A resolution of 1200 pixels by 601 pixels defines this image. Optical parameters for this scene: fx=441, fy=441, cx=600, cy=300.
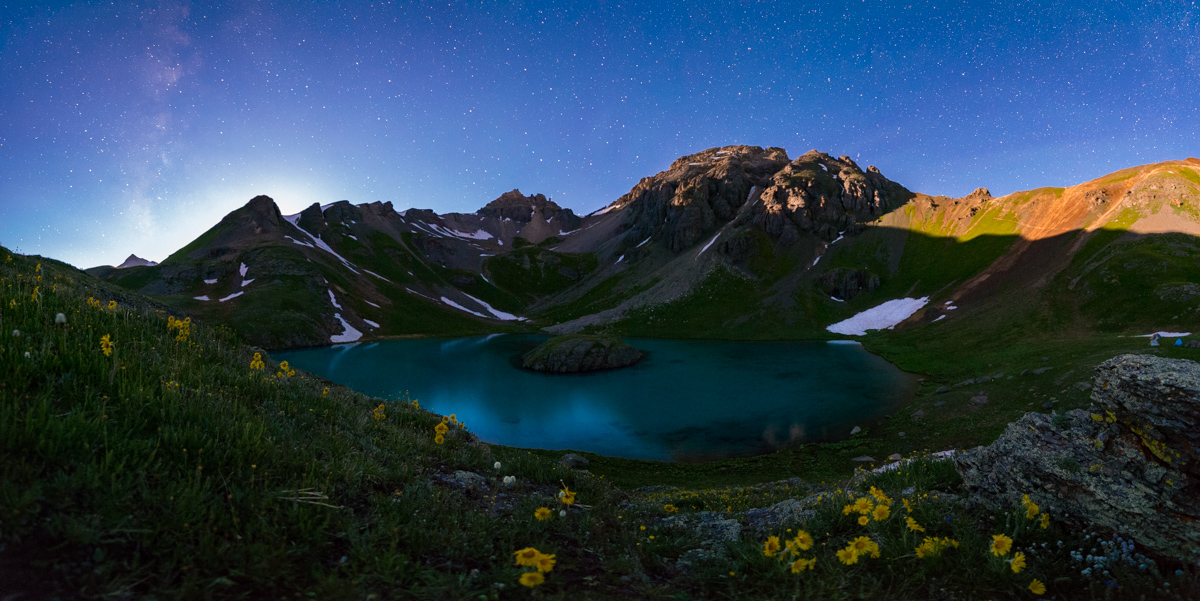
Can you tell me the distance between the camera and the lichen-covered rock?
5.13 meters

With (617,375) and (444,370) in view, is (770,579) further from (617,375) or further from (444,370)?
(444,370)

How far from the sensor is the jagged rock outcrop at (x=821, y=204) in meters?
160

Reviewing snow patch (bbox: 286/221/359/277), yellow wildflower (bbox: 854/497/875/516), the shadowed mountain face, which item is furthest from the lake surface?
snow patch (bbox: 286/221/359/277)

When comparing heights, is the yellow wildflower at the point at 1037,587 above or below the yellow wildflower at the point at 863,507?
below

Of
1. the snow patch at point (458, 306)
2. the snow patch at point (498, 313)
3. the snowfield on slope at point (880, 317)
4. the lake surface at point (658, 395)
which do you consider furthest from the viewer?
the snow patch at point (498, 313)

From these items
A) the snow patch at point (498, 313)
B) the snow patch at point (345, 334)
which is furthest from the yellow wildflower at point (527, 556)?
the snow patch at point (498, 313)

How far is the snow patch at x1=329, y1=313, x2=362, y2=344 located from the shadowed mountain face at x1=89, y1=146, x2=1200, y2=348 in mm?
481

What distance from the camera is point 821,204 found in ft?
543

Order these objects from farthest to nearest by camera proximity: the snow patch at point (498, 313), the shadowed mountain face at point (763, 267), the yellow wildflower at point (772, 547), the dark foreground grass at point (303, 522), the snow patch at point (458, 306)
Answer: the snow patch at point (498, 313), the snow patch at point (458, 306), the shadowed mountain face at point (763, 267), the yellow wildflower at point (772, 547), the dark foreground grass at point (303, 522)

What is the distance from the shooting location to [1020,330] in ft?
210

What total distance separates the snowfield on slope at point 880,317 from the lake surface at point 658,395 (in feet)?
82.6

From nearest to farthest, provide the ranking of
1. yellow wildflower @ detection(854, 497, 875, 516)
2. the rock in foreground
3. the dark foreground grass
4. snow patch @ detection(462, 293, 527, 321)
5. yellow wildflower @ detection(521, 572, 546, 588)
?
the dark foreground grass < yellow wildflower @ detection(521, 572, 546, 588) < yellow wildflower @ detection(854, 497, 875, 516) < the rock in foreground < snow patch @ detection(462, 293, 527, 321)

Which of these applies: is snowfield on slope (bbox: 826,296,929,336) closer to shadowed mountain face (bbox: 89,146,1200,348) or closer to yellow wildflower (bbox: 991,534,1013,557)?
shadowed mountain face (bbox: 89,146,1200,348)

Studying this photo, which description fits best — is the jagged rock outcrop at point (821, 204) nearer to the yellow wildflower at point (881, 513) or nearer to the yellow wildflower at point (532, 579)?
the yellow wildflower at point (881, 513)
